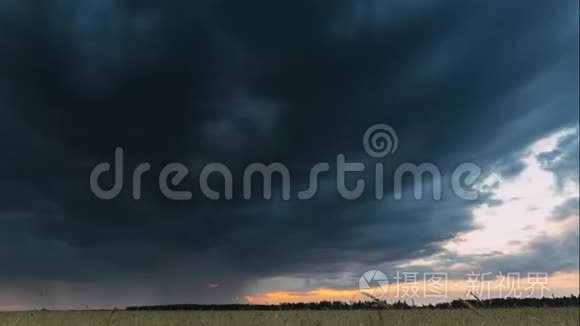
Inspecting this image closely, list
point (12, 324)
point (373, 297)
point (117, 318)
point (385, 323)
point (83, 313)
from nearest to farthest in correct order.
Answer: point (373, 297) → point (385, 323) → point (12, 324) → point (117, 318) → point (83, 313)

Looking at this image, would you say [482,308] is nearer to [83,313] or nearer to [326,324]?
[326,324]

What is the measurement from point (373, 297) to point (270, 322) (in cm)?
233

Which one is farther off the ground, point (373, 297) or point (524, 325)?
point (373, 297)

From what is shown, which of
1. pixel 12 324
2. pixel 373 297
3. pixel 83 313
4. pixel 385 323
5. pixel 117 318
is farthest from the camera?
pixel 83 313

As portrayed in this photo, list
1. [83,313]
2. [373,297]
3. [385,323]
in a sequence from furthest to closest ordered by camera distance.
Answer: [83,313], [385,323], [373,297]

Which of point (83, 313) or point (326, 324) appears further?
point (83, 313)

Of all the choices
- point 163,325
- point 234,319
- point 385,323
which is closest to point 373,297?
point 385,323

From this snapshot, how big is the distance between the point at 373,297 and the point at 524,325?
3.10m

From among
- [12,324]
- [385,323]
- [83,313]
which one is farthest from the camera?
[83,313]

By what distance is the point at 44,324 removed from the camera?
9.02m

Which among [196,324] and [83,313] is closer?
[196,324]

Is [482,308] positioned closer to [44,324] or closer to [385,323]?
[385,323]

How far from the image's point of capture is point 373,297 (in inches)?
252

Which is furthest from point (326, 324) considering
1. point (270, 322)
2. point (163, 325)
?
point (163, 325)
